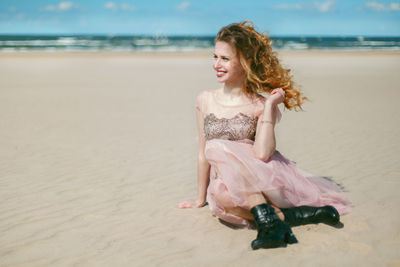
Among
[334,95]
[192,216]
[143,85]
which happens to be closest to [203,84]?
[143,85]

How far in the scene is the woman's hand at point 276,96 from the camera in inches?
130

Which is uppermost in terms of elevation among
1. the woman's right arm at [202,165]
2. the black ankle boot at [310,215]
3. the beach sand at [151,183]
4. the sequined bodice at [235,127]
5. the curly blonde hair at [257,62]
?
the curly blonde hair at [257,62]

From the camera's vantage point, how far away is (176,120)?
361 inches

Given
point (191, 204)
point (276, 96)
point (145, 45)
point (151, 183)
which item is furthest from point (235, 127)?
point (145, 45)

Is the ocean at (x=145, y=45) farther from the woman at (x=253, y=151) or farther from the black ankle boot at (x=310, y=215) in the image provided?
the black ankle boot at (x=310, y=215)

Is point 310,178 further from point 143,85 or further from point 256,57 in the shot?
point 143,85

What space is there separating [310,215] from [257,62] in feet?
4.52

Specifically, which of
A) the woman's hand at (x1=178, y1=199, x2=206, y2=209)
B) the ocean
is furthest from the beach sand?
the ocean

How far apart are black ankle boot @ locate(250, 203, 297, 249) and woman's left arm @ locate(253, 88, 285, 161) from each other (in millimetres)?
418

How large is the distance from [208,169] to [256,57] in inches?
43.3

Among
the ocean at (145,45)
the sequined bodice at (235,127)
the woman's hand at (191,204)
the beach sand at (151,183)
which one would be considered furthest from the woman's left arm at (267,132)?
the ocean at (145,45)

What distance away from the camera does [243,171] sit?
314 centimetres

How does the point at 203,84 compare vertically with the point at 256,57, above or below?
below

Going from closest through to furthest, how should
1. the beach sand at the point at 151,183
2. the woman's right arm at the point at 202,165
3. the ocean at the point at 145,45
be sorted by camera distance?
the beach sand at the point at 151,183
the woman's right arm at the point at 202,165
the ocean at the point at 145,45
